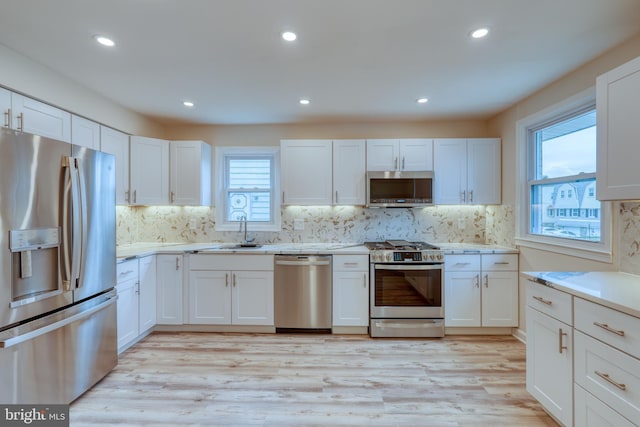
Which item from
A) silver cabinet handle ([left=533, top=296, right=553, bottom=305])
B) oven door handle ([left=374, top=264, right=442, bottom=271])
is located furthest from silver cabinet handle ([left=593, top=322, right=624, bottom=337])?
oven door handle ([left=374, top=264, right=442, bottom=271])

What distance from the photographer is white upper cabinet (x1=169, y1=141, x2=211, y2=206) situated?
11.5 feet

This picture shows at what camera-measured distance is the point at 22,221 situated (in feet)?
5.36

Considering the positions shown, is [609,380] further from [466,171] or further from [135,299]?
[135,299]

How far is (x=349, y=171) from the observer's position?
136 inches

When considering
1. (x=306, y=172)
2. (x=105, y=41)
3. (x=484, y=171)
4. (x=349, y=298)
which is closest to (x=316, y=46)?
(x=105, y=41)

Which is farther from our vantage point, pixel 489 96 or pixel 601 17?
pixel 489 96

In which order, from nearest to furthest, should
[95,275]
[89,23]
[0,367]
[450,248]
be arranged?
[0,367], [89,23], [95,275], [450,248]

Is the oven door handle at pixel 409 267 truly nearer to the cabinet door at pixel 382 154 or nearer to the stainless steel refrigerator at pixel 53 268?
the cabinet door at pixel 382 154

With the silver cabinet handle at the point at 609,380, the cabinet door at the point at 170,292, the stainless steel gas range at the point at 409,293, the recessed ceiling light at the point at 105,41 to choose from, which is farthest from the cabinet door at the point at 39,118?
the silver cabinet handle at the point at 609,380

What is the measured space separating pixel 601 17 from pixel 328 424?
9.75ft

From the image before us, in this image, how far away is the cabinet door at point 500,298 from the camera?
3041mm

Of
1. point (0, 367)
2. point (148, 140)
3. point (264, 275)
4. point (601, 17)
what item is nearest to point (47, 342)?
point (0, 367)

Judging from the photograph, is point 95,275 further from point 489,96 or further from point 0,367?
point 489,96

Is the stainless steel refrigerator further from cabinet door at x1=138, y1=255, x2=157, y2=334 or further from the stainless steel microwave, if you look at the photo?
the stainless steel microwave
